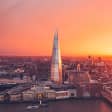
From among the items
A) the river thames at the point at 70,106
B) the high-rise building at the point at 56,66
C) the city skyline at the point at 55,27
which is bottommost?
the river thames at the point at 70,106

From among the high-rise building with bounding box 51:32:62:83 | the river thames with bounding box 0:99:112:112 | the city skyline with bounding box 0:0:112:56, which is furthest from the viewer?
the high-rise building with bounding box 51:32:62:83

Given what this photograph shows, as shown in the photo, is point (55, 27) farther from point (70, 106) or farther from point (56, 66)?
point (70, 106)

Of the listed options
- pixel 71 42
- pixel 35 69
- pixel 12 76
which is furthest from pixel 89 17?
pixel 12 76

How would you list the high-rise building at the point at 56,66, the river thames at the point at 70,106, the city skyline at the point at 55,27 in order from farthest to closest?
the high-rise building at the point at 56,66
the city skyline at the point at 55,27
the river thames at the point at 70,106

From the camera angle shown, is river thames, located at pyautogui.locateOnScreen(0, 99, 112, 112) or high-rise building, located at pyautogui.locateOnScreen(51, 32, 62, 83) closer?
river thames, located at pyautogui.locateOnScreen(0, 99, 112, 112)

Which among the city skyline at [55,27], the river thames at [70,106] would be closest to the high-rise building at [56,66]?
the city skyline at [55,27]

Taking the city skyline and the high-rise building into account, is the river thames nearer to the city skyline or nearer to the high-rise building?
the high-rise building

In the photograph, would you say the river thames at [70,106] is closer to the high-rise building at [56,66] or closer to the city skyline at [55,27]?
the high-rise building at [56,66]

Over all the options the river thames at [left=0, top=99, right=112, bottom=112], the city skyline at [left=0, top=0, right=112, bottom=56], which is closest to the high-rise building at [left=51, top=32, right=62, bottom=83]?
the city skyline at [left=0, top=0, right=112, bottom=56]
